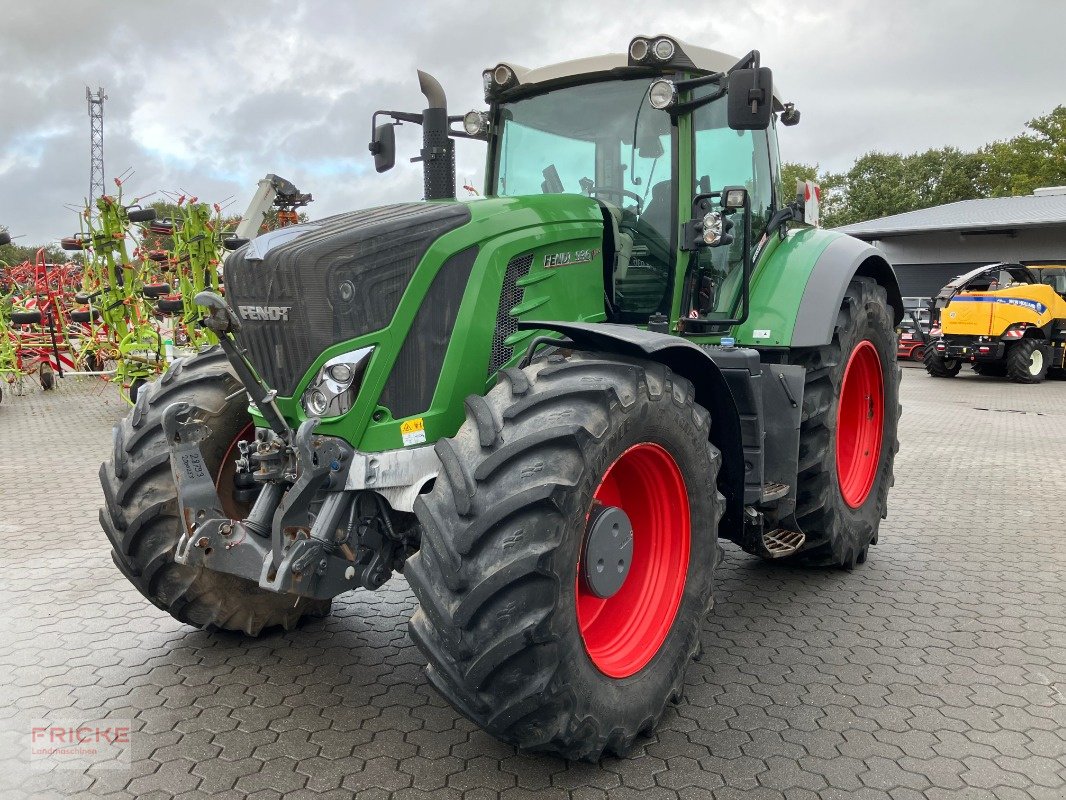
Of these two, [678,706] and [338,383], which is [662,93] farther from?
[678,706]

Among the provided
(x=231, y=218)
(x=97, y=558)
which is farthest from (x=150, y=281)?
(x=97, y=558)

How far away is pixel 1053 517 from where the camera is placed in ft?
20.2

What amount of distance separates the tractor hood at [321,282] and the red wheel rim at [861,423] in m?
2.95

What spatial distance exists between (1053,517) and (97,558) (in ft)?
20.7

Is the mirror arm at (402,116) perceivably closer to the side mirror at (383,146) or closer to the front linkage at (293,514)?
the side mirror at (383,146)

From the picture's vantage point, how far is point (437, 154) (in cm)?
429

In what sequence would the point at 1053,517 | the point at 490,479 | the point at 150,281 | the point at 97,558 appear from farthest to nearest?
the point at 150,281 → the point at 1053,517 → the point at 97,558 → the point at 490,479

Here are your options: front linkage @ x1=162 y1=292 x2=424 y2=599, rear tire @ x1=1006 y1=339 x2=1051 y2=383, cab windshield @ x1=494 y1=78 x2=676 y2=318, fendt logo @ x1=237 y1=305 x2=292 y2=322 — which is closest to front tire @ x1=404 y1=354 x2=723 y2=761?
front linkage @ x1=162 y1=292 x2=424 y2=599

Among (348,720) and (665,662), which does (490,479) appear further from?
(348,720)

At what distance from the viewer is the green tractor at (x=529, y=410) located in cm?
252

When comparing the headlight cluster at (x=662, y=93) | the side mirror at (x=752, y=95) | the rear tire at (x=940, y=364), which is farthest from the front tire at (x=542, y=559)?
the rear tire at (x=940, y=364)

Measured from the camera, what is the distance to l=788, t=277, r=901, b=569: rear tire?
14.3 feet

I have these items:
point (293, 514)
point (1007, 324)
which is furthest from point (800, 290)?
point (1007, 324)

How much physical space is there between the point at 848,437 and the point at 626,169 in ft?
7.40
